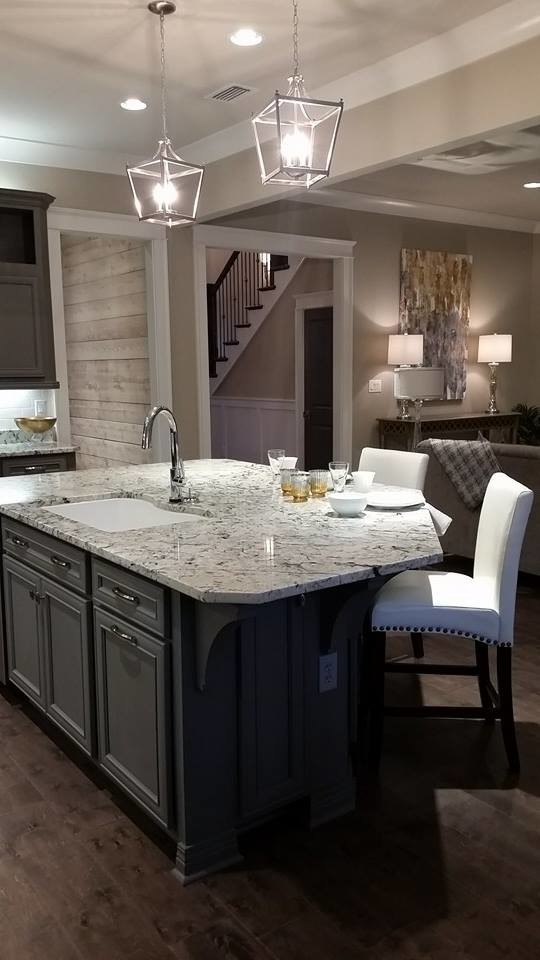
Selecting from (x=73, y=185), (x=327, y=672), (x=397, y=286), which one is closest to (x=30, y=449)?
(x=73, y=185)

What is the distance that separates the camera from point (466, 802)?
8.44 feet

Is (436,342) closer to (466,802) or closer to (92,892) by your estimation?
(466,802)

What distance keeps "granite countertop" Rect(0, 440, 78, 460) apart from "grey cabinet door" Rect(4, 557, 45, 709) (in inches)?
77.6

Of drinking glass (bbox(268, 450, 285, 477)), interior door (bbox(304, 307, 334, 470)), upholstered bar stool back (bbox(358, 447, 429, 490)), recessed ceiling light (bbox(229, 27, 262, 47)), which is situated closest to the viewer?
recessed ceiling light (bbox(229, 27, 262, 47))

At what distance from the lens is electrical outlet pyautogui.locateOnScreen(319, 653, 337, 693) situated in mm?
2396

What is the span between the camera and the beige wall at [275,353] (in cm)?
800

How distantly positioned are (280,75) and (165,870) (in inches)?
146

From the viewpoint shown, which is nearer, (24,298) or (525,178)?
(24,298)

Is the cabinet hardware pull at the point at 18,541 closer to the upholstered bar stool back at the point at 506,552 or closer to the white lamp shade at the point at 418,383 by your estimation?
the upholstered bar stool back at the point at 506,552

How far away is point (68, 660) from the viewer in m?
2.72

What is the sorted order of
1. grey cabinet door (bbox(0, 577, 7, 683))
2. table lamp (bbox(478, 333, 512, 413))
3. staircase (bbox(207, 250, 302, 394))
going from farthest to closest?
staircase (bbox(207, 250, 302, 394)), table lamp (bbox(478, 333, 512, 413)), grey cabinet door (bbox(0, 577, 7, 683))

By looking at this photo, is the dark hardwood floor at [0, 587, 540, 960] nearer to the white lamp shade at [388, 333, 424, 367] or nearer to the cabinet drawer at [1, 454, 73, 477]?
the cabinet drawer at [1, 454, 73, 477]

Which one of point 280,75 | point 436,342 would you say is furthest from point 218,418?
point 280,75

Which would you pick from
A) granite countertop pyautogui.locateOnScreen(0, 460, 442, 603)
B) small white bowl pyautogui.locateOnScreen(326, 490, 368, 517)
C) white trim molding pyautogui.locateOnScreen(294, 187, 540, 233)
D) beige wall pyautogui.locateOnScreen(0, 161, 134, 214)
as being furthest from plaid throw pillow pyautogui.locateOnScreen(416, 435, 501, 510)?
beige wall pyautogui.locateOnScreen(0, 161, 134, 214)
